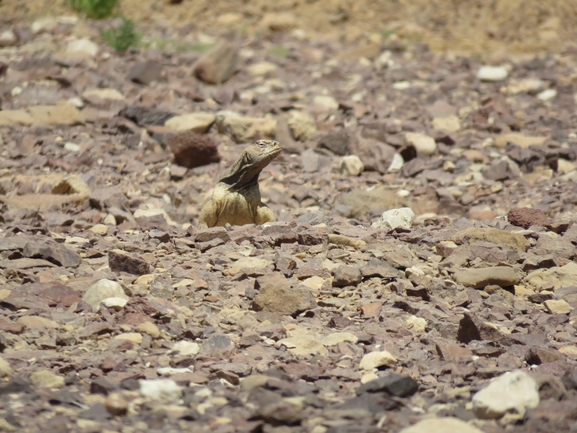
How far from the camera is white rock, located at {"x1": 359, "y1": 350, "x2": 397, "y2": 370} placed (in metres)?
3.73

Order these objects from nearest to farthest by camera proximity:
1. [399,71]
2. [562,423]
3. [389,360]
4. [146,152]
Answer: [562,423] < [389,360] < [146,152] < [399,71]

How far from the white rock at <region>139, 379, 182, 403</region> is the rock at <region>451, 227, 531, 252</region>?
111 inches

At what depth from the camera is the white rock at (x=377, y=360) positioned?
12.2 ft

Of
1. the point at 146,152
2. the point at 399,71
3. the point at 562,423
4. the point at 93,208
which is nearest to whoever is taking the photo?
the point at 562,423

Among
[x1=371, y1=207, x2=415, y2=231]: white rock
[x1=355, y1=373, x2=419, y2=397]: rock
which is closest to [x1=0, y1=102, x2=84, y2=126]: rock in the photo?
[x1=371, y1=207, x2=415, y2=231]: white rock

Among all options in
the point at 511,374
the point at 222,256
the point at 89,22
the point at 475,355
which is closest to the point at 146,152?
the point at 222,256

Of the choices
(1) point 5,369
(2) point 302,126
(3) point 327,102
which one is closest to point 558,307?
(1) point 5,369

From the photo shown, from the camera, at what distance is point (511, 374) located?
325 cm

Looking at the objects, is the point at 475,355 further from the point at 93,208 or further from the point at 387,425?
the point at 93,208

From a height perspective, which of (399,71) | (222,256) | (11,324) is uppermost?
(11,324)

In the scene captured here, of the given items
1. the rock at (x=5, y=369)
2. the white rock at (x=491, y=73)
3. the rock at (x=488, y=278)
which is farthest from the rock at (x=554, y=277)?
the white rock at (x=491, y=73)

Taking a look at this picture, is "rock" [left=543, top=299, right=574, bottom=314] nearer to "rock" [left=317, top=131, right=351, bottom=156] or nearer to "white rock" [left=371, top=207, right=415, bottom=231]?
"white rock" [left=371, top=207, right=415, bottom=231]

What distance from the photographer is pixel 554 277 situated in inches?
198

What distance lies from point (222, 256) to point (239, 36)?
9275 mm
